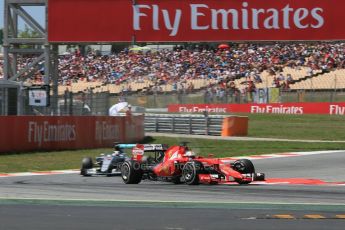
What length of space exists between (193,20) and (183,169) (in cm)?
892

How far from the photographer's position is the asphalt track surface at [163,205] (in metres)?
7.91

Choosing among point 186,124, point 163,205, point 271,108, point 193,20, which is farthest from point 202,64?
point 163,205

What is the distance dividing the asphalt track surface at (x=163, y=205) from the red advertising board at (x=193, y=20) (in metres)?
7.04

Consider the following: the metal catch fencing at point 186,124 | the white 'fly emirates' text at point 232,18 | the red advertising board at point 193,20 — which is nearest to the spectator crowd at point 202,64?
the metal catch fencing at point 186,124

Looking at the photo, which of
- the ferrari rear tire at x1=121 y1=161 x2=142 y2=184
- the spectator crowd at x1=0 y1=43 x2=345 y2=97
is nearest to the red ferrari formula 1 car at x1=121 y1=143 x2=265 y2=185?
the ferrari rear tire at x1=121 y1=161 x2=142 y2=184

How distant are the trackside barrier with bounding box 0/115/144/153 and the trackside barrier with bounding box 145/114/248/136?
531 centimetres

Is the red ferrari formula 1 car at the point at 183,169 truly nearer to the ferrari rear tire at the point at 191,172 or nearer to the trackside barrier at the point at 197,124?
the ferrari rear tire at the point at 191,172

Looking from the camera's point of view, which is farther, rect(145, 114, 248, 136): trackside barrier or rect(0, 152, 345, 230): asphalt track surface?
rect(145, 114, 248, 136): trackside barrier

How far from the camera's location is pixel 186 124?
100 ft

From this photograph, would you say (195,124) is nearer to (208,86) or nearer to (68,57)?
(208,86)

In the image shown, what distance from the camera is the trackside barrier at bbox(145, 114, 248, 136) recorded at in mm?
29109

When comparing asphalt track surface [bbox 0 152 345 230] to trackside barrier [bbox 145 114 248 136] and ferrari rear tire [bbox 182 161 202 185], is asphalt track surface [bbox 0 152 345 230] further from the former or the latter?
trackside barrier [bbox 145 114 248 136]

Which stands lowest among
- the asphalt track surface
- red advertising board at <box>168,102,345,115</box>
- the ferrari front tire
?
the asphalt track surface

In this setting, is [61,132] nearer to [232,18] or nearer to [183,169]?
[232,18]
